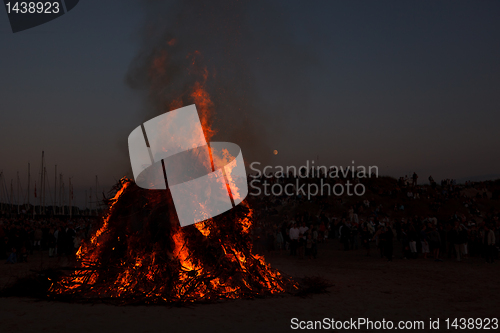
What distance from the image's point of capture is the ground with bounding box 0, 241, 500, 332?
729cm

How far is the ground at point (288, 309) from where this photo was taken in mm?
7289

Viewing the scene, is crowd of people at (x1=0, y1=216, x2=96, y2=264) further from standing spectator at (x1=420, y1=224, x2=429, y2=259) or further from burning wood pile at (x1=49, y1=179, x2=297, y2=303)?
standing spectator at (x1=420, y1=224, x2=429, y2=259)

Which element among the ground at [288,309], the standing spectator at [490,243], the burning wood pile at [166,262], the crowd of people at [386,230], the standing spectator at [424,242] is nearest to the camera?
the ground at [288,309]

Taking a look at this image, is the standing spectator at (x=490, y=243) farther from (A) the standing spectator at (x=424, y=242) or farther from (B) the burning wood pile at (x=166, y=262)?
(B) the burning wood pile at (x=166, y=262)

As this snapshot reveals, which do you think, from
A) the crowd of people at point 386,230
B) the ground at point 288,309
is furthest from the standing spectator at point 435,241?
the ground at point 288,309

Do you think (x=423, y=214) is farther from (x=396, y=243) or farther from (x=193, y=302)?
(x=193, y=302)

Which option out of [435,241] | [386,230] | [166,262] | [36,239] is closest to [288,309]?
[166,262]

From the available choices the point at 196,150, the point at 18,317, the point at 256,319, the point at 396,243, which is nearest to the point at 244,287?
the point at 256,319

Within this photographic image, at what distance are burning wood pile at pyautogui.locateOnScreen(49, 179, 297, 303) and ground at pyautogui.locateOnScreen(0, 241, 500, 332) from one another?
0.59 metres

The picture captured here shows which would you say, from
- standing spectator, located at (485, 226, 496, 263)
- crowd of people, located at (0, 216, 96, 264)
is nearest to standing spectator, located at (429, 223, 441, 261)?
standing spectator, located at (485, 226, 496, 263)

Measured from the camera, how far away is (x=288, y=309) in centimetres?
875

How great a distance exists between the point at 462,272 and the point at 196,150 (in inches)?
425

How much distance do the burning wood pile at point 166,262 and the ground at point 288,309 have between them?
1.93 feet

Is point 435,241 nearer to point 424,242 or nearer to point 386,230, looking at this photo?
point 424,242
